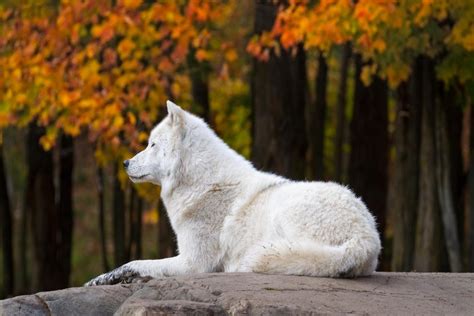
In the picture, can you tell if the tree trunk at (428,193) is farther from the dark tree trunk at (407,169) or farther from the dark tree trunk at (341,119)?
the dark tree trunk at (341,119)

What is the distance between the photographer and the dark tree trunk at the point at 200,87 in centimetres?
1708

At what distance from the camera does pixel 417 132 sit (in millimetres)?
15305

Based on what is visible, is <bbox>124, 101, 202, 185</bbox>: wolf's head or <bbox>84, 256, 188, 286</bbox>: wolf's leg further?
<bbox>124, 101, 202, 185</bbox>: wolf's head

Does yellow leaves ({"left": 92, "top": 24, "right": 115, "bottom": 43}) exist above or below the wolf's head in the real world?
above

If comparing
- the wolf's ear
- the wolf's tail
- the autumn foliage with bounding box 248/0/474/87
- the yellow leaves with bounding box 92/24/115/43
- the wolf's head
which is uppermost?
the yellow leaves with bounding box 92/24/115/43

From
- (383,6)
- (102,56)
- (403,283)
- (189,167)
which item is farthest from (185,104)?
(403,283)

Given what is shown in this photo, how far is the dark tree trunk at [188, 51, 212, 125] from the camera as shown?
56.0ft

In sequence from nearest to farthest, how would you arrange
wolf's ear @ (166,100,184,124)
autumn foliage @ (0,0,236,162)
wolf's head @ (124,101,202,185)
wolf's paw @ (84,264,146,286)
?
wolf's paw @ (84,264,146,286) < wolf's ear @ (166,100,184,124) < wolf's head @ (124,101,202,185) < autumn foliage @ (0,0,236,162)

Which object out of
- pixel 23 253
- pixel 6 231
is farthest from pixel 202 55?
pixel 23 253

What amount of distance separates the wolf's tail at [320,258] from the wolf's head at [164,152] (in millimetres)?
1439

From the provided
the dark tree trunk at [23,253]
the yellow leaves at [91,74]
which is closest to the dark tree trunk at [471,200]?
the yellow leaves at [91,74]

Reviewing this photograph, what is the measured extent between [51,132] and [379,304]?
31.7 ft

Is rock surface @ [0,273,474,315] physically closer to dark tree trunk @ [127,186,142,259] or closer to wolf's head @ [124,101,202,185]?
wolf's head @ [124,101,202,185]

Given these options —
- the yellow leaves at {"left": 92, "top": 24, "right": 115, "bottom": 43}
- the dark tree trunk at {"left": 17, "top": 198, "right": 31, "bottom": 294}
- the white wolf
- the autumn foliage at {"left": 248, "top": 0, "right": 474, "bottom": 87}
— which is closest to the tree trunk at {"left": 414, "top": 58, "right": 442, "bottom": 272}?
the autumn foliage at {"left": 248, "top": 0, "right": 474, "bottom": 87}
